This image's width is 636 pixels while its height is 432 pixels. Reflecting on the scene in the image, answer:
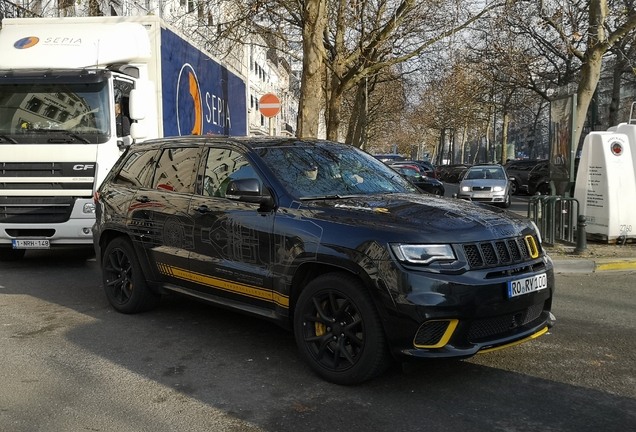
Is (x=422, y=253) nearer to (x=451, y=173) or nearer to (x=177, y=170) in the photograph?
(x=177, y=170)

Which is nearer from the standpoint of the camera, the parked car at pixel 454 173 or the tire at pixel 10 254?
the tire at pixel 10 254

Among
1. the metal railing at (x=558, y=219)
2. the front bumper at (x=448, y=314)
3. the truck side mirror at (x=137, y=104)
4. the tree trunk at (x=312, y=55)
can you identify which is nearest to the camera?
the front bumper at (x=448, y=314)

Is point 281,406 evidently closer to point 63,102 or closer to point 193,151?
point 193,151

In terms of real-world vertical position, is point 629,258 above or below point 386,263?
below

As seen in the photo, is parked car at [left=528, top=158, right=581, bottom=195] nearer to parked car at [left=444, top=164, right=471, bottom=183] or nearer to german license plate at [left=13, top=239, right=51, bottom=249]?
parked car at [left=444, top=164, right=471, bottom=183]

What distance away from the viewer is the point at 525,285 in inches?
174

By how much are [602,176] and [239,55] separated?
11.5 meters

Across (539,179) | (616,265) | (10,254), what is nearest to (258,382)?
(616,265)

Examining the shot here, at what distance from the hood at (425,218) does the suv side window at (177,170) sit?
1.54m

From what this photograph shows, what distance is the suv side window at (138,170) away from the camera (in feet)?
21.2

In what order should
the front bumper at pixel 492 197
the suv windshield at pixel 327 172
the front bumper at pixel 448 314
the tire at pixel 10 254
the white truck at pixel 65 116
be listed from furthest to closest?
the front bumper at pixel 492 197
the tire at pixel 10 254
the white truck at pixel 65 116
the suv windshield at pixel 327 172
the front bumper at pixel 448 314

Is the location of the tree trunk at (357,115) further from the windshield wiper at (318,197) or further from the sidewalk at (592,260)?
the windshield wiper at (318,197)

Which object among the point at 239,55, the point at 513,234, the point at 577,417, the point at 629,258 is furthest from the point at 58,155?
the point at 239,55

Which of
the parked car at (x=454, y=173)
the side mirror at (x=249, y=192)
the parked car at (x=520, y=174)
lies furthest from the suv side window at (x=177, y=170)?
the parked car at (x=454, y=173)
